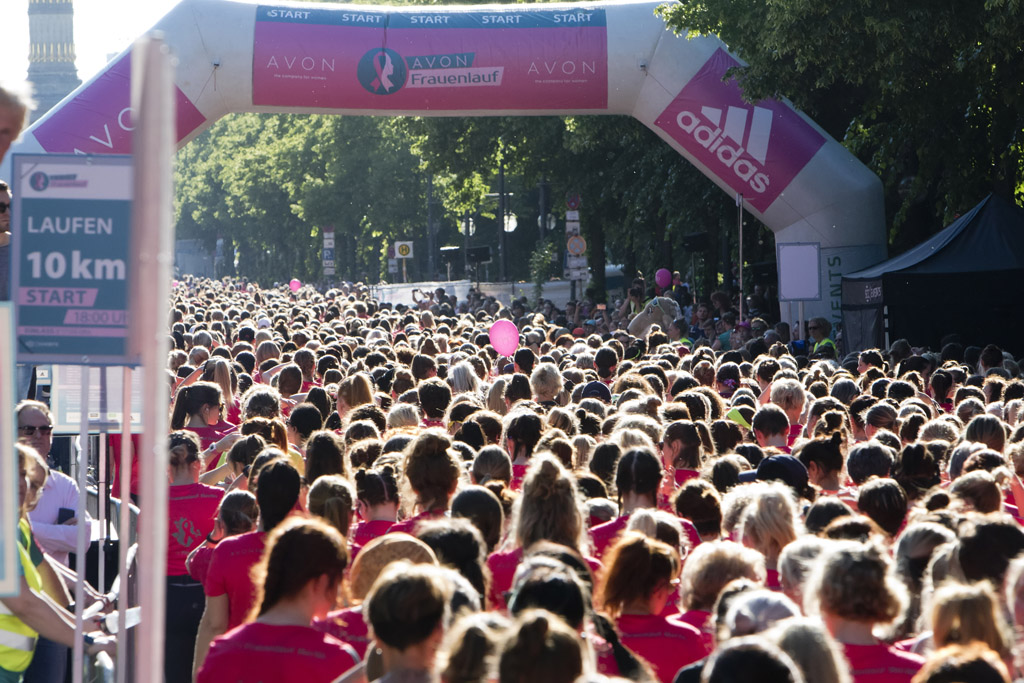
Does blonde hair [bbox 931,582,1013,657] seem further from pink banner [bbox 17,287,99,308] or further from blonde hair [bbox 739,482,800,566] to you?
pink banner [bbox 17,287,99,308]

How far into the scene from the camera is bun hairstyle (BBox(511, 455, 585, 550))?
5.72 metres

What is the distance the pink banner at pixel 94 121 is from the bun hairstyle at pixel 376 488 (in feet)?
46.4

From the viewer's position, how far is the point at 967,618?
4078mm

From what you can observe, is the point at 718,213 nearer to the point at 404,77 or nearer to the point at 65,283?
the point at 404,77

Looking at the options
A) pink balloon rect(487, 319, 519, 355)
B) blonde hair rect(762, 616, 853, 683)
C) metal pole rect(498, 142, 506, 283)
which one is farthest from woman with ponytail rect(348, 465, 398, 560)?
metal pole rect(498, 142, 506, 283)

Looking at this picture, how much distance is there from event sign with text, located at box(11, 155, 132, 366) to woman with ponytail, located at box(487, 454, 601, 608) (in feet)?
5.88

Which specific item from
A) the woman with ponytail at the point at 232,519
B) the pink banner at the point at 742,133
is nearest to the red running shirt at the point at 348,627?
the woman with ponytail at the point at 232,519

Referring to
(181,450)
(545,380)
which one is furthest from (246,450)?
(545,380)

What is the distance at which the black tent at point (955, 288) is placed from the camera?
1766 cm

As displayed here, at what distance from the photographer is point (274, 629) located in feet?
13.6

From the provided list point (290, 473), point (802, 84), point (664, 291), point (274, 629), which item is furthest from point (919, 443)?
point (664, 291)

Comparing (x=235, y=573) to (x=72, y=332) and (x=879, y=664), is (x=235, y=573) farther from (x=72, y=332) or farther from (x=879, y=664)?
(x=879, y=664)

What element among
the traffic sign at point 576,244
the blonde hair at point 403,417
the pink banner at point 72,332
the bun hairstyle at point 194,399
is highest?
the traffic sign at point 576,244

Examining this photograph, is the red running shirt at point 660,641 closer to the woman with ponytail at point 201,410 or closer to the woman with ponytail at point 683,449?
the woman with ponytail at point 683,449
